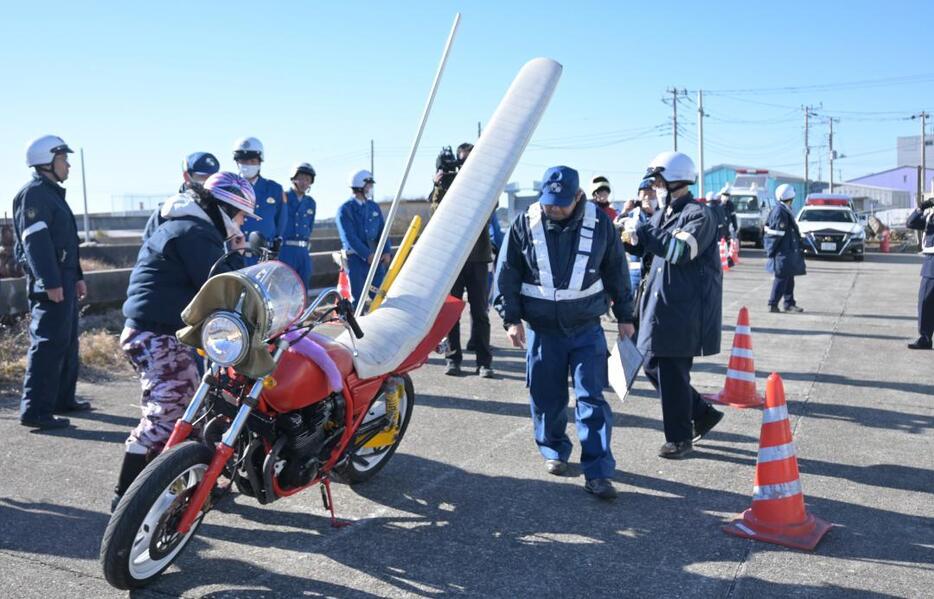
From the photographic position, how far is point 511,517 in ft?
15.8

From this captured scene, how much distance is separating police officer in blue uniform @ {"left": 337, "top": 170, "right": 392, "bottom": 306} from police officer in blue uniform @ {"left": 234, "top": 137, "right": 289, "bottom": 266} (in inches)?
26.8

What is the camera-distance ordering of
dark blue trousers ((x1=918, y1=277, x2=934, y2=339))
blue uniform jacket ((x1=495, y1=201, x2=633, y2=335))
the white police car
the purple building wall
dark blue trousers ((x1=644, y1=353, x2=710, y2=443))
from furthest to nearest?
the purple building wall → the white police car → dark blue trousers ((x1=918, y1=277, x2=934, y2=339)) → dark blue trousers ((x1=644, y1=353, x2=710, y2=443)) → blue uniform jacket ((x1=495, y1=201, x2=633, y2=335))

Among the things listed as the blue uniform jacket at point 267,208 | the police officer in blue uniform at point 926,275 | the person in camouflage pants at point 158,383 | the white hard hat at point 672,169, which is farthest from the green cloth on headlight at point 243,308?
the police officer in blue uniform at point 926,275

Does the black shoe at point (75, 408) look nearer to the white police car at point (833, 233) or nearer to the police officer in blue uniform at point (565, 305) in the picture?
the police officer in blue uniform at point (565, 305)

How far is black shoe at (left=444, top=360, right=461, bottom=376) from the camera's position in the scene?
28.4ft

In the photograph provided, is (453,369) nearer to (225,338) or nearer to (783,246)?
(225,338)

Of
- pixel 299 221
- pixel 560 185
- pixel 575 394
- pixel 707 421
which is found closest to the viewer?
pixel 560 185

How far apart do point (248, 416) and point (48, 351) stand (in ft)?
10.8

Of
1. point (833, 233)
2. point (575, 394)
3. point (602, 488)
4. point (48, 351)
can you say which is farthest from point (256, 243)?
point (833, 233)

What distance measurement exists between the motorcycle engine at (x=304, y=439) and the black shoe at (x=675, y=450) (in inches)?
102

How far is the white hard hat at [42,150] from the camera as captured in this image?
6512mm

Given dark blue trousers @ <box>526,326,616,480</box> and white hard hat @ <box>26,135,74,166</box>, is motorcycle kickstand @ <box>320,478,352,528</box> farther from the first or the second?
white hard hat @ <box>26,135,74,166</box>

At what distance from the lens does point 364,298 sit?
4.96 m

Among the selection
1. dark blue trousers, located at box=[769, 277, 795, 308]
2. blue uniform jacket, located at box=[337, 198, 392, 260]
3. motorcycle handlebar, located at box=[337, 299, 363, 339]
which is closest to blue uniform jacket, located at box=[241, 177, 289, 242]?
blue uniform jacket, located at box=[337, 198, 392, 260]
